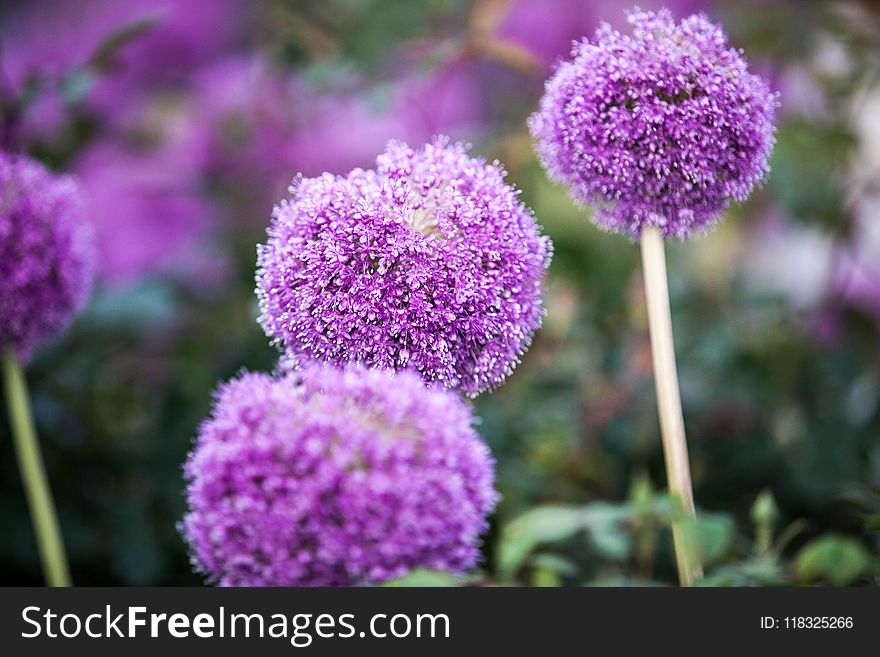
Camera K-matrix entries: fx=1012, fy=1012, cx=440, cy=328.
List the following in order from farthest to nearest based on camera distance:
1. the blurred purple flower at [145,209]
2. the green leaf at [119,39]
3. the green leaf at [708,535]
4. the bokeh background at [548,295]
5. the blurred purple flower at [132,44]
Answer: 1. the blurred purple flower at [132,44]
2. the blurred purple flower at [145,209]
3. the bokeh background at [548,295]
4. the green leaf at [119,39]
5. the green leaf at [708,535]

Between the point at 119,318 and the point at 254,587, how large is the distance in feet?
1.80

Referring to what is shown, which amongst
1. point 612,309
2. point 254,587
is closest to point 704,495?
point 612,309

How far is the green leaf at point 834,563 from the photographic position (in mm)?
596

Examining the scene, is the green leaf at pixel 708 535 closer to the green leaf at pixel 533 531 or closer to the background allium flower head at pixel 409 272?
the green leaf at pixel 533 531

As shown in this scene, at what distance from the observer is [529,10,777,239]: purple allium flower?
425mm

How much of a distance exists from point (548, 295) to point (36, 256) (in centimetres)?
37

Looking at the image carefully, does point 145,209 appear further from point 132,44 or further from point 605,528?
point 605,528

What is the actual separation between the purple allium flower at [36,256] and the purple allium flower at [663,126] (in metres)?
0.33

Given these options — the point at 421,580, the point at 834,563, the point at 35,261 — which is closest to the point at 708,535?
the point at 834,563

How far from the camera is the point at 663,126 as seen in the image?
0.42 metres

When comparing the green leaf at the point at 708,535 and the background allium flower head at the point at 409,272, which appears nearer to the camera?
the background allium flower head at the point at 409,272

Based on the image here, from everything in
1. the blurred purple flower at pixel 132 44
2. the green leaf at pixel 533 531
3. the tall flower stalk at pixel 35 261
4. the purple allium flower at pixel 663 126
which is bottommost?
the green leaf at pixel 533 531

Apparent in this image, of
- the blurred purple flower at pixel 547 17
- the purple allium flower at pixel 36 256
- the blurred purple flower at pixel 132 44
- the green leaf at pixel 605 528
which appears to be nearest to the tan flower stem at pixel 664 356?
the green leaf at pixel 605 528

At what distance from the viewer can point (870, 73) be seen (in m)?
1.13
